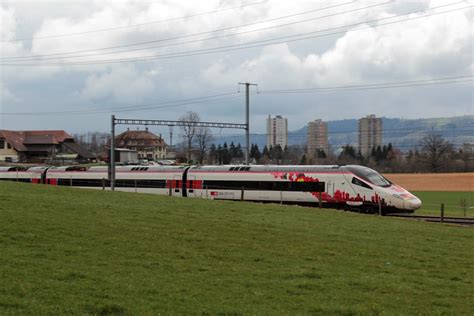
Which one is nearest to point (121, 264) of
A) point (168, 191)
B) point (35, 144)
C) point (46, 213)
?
point (46, 213)

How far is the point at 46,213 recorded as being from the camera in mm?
15867

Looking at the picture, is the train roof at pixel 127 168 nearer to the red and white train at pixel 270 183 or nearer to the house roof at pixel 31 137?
the red and white train at pixel 270 183

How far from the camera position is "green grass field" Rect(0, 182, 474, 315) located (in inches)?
312

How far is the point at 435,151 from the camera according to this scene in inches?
4299

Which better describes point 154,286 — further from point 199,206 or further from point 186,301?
point 199,206

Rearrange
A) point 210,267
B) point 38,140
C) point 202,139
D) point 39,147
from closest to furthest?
1. point 210,267
2. point 202,139
3. point 39,147
4. point 38,140

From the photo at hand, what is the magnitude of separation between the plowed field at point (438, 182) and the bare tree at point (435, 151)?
97.6 feet

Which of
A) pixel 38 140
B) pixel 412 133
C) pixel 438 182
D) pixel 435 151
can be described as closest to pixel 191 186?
pixel 438 182

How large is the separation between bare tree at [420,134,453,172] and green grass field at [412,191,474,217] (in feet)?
128

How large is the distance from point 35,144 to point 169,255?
101913 millimetres

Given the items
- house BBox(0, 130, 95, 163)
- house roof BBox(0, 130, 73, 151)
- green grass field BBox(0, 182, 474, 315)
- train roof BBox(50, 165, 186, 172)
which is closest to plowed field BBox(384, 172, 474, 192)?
train roof BBox(50, 165, 186, 172)

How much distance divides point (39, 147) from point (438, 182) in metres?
70.3

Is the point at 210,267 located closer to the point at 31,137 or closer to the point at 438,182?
the point at 438,182

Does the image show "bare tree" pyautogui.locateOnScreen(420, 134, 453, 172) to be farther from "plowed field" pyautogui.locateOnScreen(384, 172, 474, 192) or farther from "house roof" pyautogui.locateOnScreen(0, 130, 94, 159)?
"house roof" pyautogui.locateOnScreen(0, 130, 94, 159)
